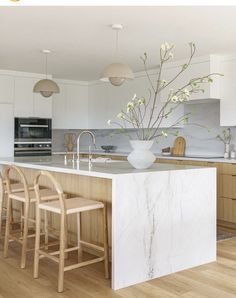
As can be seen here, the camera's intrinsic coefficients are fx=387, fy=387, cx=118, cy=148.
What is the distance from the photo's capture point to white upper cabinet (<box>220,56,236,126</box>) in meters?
Answer: 5.34

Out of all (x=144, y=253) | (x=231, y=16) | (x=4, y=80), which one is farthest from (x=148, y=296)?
(x=4, y=80)

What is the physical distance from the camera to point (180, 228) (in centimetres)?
351

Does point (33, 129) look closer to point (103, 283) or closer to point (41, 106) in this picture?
point (41, 106)

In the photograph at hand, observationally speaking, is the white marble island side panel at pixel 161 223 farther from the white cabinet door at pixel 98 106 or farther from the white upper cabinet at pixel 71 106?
the white upper cabinet at pixel 71 106

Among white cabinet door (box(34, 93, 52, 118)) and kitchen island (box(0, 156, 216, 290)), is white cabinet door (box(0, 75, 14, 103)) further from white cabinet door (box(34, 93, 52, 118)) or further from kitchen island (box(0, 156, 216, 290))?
kitchen island (box(0, 156, 216, 290))

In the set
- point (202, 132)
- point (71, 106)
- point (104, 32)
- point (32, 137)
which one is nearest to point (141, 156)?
point (104, 32)

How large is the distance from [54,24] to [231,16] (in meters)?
1.73

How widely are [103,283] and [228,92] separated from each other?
3.34 metres

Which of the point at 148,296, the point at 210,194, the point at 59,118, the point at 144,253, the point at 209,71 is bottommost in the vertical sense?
the point at 148,296

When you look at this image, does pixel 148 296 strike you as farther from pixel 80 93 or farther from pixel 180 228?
pixel 80 93

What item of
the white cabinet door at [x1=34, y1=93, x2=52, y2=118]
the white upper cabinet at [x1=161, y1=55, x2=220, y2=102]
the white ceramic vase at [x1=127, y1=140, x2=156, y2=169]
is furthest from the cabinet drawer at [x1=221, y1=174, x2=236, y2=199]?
the white cabinet door at [x1=34, y1=93, x2=52, y2=118]

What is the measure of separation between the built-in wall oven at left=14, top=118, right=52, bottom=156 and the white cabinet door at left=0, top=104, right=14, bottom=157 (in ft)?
0.28

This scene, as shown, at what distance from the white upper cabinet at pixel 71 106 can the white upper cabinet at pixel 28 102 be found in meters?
0.62

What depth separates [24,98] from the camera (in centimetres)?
684
